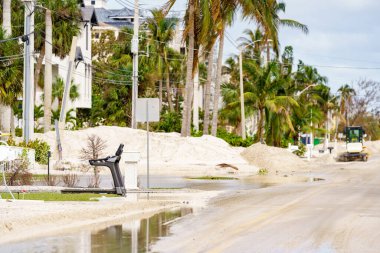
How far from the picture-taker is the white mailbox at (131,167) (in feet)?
88.7

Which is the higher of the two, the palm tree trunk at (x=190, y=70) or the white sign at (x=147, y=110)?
the palm tree trunk at (x=190, y=70)

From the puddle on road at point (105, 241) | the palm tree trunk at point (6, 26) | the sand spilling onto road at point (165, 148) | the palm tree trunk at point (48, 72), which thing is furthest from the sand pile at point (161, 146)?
the puddle on road at point (105, 241)

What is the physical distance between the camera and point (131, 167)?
2773cm

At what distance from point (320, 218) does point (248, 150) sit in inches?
1445

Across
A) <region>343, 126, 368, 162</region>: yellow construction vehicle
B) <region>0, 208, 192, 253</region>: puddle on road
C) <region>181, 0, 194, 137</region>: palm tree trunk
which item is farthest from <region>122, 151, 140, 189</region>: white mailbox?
<region>343, 126, 368, 162</region>: yellow construction vehicle

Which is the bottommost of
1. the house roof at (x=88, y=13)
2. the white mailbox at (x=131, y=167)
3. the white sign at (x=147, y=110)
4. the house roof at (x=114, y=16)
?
the white mailbox at (x=131, y=167)

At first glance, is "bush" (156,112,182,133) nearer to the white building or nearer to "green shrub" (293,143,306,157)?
the white building

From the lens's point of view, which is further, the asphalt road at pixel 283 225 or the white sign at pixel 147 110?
the white sign at pixel 147 110

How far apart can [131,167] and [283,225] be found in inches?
423

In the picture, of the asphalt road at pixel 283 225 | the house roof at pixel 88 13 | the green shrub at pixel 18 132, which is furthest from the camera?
the house roof at pixel 88 13

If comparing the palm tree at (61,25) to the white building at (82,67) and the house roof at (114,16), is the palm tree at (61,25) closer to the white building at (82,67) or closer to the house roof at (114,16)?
the white building at (82,67)

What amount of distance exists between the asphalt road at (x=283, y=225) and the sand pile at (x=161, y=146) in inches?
962

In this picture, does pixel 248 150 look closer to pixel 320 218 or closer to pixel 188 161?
pixel 188 161

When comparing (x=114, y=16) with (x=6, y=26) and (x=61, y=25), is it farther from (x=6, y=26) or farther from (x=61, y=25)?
(x=6, y=26)
